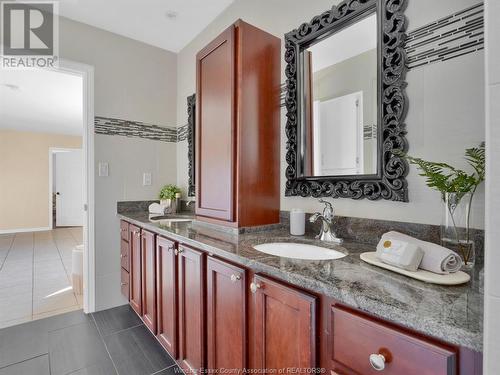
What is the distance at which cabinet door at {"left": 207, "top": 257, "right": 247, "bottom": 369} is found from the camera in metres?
1.07

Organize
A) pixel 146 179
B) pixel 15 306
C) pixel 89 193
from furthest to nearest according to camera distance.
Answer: pixel 146 179
pixel 15 306
pixel 89 193

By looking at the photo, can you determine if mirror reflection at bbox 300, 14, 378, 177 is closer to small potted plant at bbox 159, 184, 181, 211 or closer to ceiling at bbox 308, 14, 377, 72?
ceiling at bbox 308, 14, 377, 72

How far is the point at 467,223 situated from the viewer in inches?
34.9

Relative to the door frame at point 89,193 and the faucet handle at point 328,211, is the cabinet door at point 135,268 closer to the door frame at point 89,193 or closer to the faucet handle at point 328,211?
the door frame at point 89,193

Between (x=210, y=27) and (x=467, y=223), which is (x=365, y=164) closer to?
(x=467, y=223)

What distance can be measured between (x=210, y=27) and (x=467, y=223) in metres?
2.41

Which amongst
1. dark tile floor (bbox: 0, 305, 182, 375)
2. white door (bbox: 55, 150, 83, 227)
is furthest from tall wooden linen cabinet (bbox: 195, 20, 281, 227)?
white door (bbox: 55, 150, 83, 227)

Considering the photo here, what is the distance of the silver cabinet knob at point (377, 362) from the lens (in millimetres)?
612

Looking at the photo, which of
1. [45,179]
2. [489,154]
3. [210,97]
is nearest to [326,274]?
[489,154]

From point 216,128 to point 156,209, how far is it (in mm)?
1251

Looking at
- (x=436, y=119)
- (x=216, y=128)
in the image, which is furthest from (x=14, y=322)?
(x=436, y=119)

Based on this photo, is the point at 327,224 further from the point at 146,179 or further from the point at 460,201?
the point at 146,179

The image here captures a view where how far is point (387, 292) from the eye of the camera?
2.20 ft

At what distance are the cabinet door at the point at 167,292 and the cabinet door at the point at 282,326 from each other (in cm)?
72
